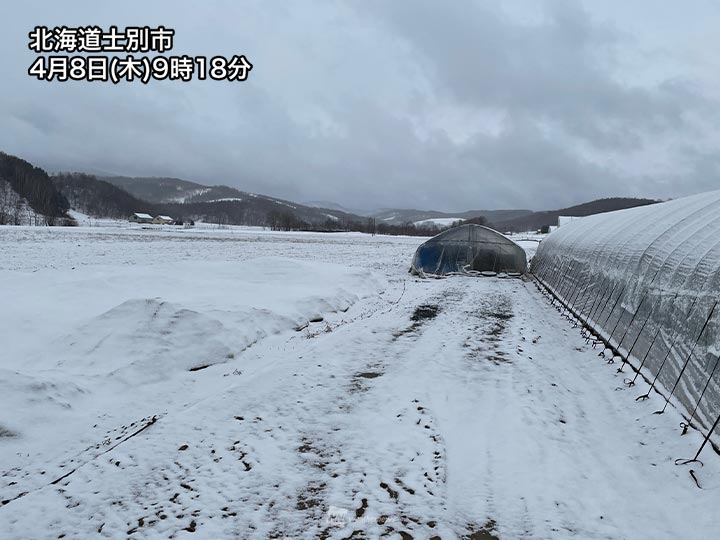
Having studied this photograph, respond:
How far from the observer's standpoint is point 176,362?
702 centimetres

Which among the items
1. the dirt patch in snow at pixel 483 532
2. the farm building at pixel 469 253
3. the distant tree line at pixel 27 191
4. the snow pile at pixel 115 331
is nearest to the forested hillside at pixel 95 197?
the distant tree line at pixel 27 191

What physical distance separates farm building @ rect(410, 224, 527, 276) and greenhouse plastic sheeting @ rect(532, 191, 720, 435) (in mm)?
8648

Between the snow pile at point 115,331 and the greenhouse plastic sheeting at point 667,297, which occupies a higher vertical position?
the greenhouse plastic sheeting at point 667,297

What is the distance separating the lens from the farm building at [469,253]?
2103cm

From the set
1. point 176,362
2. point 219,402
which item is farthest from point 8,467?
point 176,362

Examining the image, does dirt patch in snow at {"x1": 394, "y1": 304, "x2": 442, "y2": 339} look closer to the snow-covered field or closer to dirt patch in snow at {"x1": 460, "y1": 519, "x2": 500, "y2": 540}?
the snow-covered field

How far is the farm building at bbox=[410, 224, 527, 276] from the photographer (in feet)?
69.0

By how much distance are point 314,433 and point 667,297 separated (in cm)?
610

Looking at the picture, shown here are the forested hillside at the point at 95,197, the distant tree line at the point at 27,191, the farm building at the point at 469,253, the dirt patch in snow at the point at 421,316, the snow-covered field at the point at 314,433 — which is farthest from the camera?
the forested hillside at the point at 95,197

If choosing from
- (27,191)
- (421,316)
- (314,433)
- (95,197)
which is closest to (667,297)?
(421,316)

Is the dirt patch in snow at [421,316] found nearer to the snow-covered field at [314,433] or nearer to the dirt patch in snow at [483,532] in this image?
the snow-covered field at [314,433]

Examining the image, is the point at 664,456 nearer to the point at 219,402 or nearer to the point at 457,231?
the point at 219,402

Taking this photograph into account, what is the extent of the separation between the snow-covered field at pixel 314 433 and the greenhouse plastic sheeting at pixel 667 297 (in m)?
0.56

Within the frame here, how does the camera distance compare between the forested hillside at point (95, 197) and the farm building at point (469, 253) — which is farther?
the forested hillside at point (95, 197)
